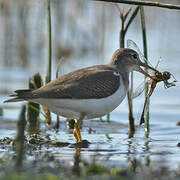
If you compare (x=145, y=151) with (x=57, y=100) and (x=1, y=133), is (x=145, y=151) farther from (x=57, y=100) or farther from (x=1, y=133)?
(x=1, y=133)

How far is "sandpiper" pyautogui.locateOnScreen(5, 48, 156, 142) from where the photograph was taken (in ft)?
22.7

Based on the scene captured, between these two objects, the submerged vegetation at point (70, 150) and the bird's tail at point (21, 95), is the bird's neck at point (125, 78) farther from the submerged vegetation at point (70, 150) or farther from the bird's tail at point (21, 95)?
the bird's tail at point (21, 95)

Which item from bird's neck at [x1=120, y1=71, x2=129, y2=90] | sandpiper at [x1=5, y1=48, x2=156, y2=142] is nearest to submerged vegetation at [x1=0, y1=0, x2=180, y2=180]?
bird's neck at [x1=120, y1=71, x2=129, y2=90]

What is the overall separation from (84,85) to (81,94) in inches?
6.0

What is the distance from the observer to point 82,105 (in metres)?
7.06

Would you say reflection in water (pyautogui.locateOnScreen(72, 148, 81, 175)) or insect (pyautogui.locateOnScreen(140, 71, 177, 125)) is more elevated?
insect (pyautogui.locateOnScreen(140, 71, 177, 125))

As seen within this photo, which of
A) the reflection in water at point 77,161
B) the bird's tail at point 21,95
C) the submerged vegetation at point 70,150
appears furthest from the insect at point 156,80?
the bird's tail at point 21,95

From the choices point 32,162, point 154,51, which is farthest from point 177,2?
point 32,162

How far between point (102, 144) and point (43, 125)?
2023 mm

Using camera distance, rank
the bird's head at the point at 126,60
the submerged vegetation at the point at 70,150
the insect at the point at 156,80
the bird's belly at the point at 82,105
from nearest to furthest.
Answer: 1. the submerged vegetation at the point at 70,150
2. the bird's belly at the point at 82,105
3. the insect at the point at 156,80
4. the bird's head at the point at 126,60

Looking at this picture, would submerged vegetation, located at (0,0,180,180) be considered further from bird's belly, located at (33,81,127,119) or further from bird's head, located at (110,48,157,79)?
bird's belly, located at (33,81,127,119)

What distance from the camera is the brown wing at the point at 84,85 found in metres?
6.92

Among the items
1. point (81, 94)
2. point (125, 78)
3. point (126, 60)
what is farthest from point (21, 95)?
point (126, 60)

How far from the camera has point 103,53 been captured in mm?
15031
